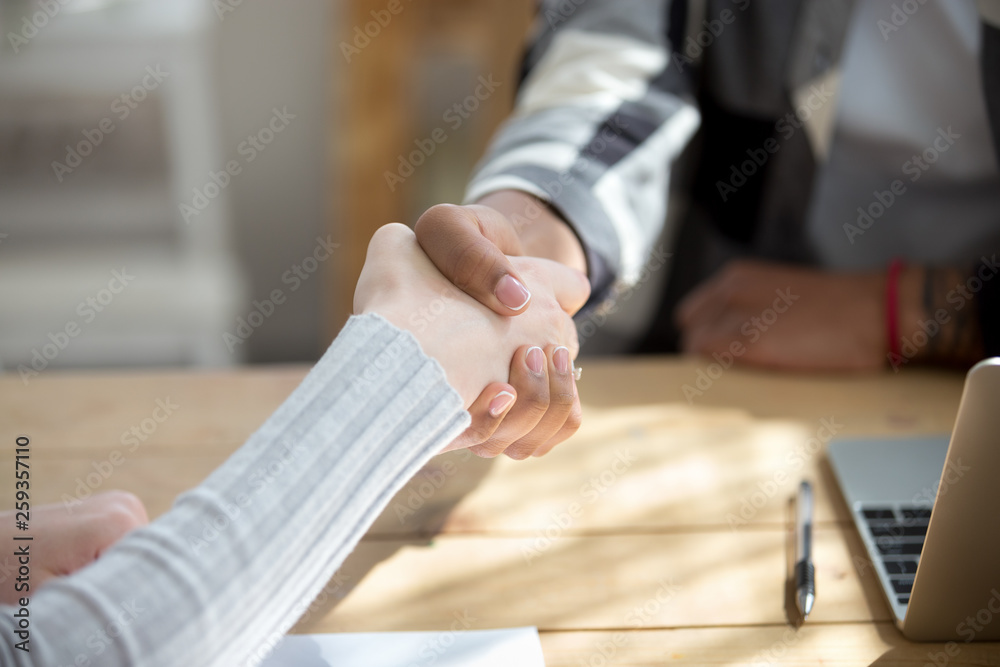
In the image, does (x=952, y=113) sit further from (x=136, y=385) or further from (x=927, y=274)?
(x=136, y=385)

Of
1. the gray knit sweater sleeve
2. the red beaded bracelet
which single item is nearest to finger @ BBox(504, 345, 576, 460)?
the gray knit sweater sleeve

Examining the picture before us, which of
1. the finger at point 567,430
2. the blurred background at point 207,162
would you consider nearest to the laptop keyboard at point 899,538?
the finger at point 567,430

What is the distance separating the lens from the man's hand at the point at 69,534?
431mm

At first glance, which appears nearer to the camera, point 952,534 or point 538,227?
point 952,534

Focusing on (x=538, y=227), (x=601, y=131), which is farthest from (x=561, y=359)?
(x=601, y=131)

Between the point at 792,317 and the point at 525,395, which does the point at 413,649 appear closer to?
the point at 525,395

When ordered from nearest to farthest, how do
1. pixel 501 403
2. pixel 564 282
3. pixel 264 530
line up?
pixel 264 530 → pixel 501 403 → pixel 564 282

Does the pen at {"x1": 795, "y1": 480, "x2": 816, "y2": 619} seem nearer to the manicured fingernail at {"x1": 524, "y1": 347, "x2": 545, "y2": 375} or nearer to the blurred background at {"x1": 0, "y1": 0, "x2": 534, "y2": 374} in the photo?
the manicured fingernail at {"x1": 524, "y1": 347, "x2": 545, "y2": 375}

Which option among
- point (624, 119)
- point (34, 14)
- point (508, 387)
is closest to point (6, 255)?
point (34, 14)

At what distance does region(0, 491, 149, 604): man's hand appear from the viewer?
431 millimetres

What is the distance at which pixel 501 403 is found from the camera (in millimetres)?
480

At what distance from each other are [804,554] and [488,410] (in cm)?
22

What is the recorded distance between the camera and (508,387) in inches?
19.2

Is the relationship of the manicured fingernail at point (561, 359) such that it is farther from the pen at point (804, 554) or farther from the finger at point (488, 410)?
the pen at point (804, 554)
